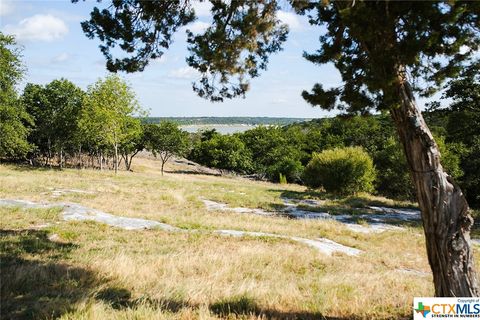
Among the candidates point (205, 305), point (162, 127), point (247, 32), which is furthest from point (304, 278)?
point (162, 127)

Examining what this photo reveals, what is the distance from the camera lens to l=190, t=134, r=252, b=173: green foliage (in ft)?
249

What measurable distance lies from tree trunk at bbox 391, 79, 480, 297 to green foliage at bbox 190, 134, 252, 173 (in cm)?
7014

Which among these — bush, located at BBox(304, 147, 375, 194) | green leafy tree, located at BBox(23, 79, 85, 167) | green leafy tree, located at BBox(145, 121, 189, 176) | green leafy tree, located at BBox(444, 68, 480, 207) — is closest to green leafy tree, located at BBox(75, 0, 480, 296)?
green leafy tree, located at BBox(444, 68, 480, 207)

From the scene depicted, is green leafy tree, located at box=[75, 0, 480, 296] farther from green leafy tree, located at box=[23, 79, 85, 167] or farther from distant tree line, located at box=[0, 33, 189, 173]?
green leafy tree, located at box=[23, 79, 85, 167]

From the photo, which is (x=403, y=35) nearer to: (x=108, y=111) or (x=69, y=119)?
(x=108, y=111)

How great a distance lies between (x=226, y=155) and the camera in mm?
76812

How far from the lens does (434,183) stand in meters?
5.01

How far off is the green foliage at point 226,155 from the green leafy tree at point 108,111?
29.8 metres

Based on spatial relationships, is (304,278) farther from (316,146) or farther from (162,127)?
(316,146)

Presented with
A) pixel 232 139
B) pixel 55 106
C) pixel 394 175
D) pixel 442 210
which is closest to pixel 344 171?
pixel 394 175

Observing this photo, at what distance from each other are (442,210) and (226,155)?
72.0 meters

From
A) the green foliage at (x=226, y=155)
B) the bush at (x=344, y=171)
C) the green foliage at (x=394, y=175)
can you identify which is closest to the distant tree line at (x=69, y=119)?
the green foliage at (x=226, y=155)

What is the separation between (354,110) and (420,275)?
5805mm

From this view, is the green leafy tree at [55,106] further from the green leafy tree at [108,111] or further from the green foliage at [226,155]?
the green foliage at [226,155]
